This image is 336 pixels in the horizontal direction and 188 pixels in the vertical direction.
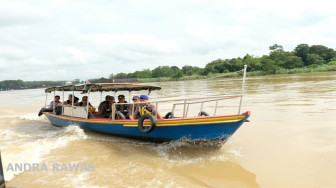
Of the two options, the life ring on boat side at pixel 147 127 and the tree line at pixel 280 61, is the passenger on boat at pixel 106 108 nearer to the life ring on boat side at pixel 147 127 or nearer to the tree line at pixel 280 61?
the life ring on boat side at pixel 147 127

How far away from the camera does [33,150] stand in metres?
7.15

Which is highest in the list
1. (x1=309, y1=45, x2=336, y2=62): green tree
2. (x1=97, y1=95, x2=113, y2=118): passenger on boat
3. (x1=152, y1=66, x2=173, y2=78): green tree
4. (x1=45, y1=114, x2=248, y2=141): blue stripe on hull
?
(x1=309, y1=45, x2=336, y2=62): green tree

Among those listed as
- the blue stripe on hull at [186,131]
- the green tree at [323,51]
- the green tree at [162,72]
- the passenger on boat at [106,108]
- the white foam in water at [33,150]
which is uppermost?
the green tree at [323,51]

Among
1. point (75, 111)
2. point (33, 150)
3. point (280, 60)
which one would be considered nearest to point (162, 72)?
point (280, 60)

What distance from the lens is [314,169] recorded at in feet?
15.9

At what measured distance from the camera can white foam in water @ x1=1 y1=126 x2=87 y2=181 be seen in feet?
20.3

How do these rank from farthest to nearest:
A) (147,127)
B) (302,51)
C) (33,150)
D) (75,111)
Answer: (302,51)
(75,111)
(33,150)
(147,127)

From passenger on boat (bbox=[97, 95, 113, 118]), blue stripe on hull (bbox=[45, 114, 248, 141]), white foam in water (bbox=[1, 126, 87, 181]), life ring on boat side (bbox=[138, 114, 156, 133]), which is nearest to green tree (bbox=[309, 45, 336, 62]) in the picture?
passenger on boat (bbox=[97, 95, 113, 118])

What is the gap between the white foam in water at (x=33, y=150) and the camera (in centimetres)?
620

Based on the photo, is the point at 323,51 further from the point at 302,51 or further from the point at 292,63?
the point at 292,63

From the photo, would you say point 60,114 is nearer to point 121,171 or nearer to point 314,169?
point 121,171

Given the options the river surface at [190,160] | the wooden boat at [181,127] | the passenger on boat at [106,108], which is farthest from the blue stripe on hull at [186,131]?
the passenger on boat at [106,108]

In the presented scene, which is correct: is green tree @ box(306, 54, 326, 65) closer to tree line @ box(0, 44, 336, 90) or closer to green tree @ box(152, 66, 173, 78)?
tree line @ box(0, 44, 336, 90)

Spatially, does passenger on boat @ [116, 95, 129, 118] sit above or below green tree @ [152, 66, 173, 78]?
below
